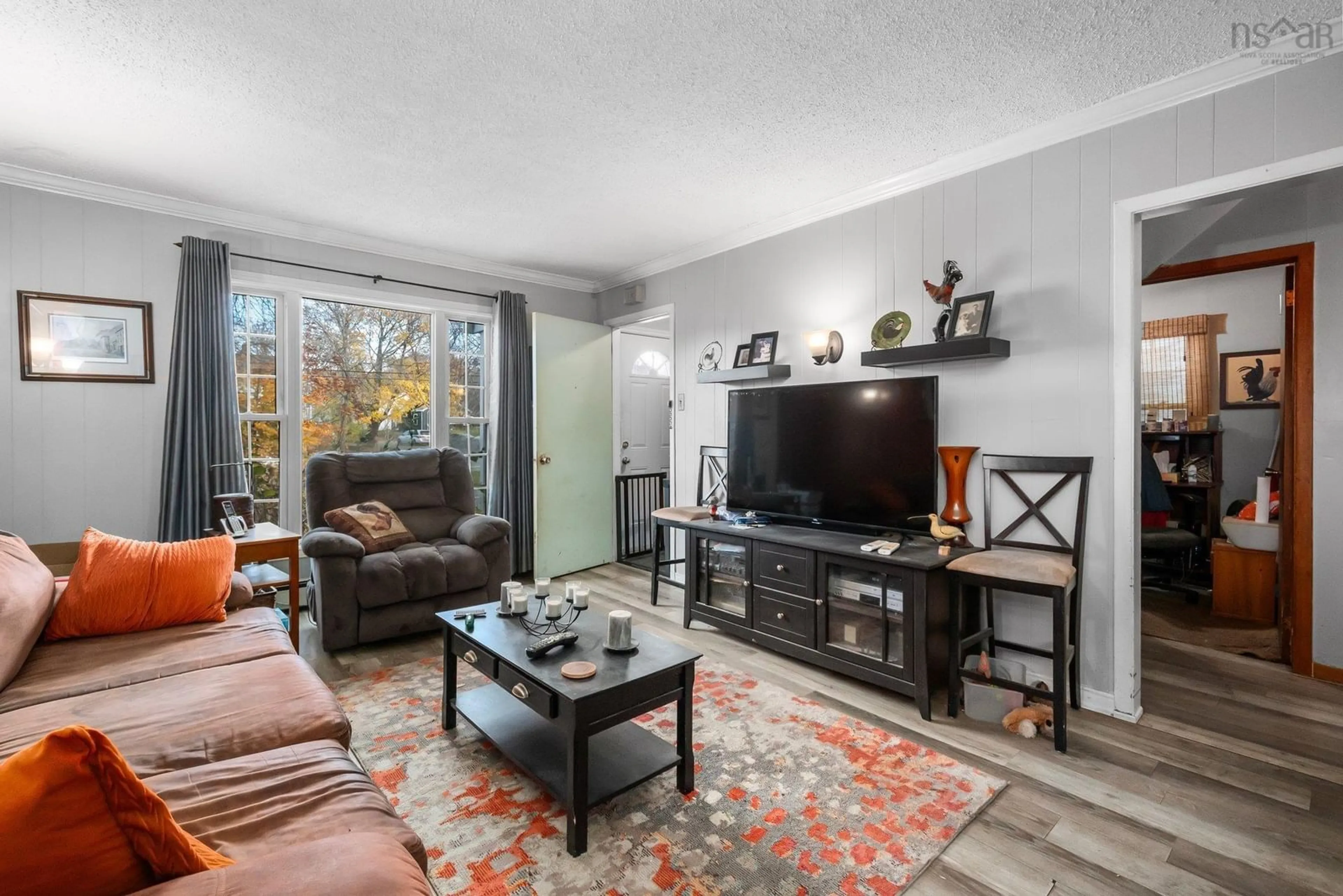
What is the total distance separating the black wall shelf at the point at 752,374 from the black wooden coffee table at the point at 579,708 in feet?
6.45

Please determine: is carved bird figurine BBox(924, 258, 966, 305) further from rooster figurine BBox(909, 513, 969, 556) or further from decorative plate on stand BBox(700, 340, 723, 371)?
decorative plate on stand BBox(700, 340, 723, 371)

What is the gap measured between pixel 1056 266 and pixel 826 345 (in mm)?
1149

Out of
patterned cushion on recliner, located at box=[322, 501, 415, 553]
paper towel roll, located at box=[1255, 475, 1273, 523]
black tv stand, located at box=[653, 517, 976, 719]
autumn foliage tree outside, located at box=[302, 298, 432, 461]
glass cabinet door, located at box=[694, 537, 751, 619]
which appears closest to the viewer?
black tv stand, located at box=[653, 517, 976, 719]

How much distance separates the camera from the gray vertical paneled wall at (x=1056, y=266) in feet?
7.45

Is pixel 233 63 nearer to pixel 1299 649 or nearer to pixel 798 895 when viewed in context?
pixel 798 895

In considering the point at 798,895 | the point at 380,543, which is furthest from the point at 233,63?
the point at 798,895

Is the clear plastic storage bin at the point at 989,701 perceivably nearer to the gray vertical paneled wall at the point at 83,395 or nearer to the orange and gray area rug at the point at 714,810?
the orange and gray area rug at the point at 714,810

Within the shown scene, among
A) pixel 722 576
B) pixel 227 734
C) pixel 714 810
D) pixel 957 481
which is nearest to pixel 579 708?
pixel 714 810

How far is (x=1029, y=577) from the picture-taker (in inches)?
92.9

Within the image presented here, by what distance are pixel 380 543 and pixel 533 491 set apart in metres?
1.46

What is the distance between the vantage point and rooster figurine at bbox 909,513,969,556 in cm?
274

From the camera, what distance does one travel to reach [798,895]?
159 cm

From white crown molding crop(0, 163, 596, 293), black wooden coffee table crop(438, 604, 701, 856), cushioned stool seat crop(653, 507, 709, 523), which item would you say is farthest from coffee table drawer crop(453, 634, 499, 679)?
white crown molding crop(0, 163, 596, 293)

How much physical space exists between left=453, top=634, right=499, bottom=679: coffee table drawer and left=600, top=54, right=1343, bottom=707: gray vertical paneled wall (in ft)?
7.48
